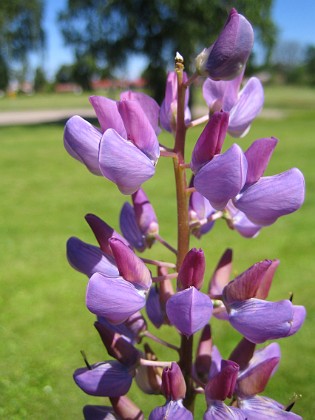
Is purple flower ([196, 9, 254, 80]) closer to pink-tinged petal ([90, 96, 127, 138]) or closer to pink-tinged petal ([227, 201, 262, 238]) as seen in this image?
pink-tinged petal ([90, 96, 127, 138])

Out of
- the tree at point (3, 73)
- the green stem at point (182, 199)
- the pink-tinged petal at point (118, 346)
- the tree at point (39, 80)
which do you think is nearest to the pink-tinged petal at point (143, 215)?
the green stem at point (182, 199)

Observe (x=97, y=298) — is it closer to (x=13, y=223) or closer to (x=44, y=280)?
(x=44, y=280)

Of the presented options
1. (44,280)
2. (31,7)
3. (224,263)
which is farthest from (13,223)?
(31,7)

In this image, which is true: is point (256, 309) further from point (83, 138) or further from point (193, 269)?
point (83, 138)

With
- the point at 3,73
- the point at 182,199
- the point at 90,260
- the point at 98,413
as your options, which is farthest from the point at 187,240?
the point at 3,73

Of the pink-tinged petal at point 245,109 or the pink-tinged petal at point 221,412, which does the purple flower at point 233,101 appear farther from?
the pink-tinged petal at point 221,412

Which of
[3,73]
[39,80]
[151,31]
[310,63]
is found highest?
[151,31]
